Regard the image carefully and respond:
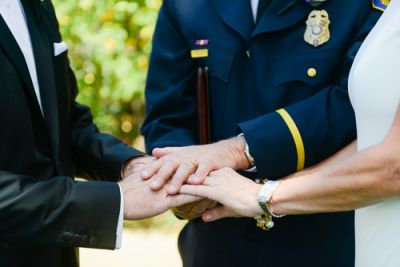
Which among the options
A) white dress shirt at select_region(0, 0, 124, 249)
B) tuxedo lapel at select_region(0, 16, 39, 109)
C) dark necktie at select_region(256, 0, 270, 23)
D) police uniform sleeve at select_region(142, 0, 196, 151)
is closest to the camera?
tuxedo lapel at select_region(0, 16, 39, 109)

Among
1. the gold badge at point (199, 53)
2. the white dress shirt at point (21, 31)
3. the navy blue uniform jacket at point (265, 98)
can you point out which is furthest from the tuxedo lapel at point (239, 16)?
the white dress shirt at point (21, 31)

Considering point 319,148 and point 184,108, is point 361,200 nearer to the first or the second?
point 319,148

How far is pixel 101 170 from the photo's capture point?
3.14 meters

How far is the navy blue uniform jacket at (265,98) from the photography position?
2840 mm

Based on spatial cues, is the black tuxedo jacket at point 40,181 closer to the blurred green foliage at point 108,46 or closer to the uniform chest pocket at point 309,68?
the uniform chest pocket at point 309,68

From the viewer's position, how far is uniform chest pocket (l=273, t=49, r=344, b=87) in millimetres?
2869

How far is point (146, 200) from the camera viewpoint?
9.34 feet

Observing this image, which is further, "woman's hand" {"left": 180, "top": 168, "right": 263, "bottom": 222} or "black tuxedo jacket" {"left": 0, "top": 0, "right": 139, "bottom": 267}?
"woman's hand" {"left": 180, "top": 168, "right": 263, "bottom": 222}

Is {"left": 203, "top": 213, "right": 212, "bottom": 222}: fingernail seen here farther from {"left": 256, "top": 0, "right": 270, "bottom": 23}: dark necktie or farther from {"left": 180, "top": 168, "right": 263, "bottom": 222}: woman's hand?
{"left": 256, "top": 0, "right": 270, "bottom": 23}: dark necktie

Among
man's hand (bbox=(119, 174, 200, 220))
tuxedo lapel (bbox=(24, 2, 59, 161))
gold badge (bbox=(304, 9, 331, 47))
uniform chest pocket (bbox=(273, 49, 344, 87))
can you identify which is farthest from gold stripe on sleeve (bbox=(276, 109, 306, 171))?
tuxedo lapel (bbox=(24, 2, 59, 161))

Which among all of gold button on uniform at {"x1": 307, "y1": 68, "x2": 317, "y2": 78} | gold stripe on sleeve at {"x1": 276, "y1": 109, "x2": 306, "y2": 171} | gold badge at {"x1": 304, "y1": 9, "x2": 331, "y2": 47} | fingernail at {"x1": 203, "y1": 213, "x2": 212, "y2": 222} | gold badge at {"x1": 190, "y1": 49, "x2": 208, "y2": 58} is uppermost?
gold badge at {"x1": 304, "y1": 9, "x2": 331, "y2": 47}

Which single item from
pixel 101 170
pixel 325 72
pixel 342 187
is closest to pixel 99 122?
pixel 101 170

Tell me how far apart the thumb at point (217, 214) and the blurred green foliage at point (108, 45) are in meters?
3.05

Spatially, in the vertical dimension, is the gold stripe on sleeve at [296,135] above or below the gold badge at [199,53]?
below
